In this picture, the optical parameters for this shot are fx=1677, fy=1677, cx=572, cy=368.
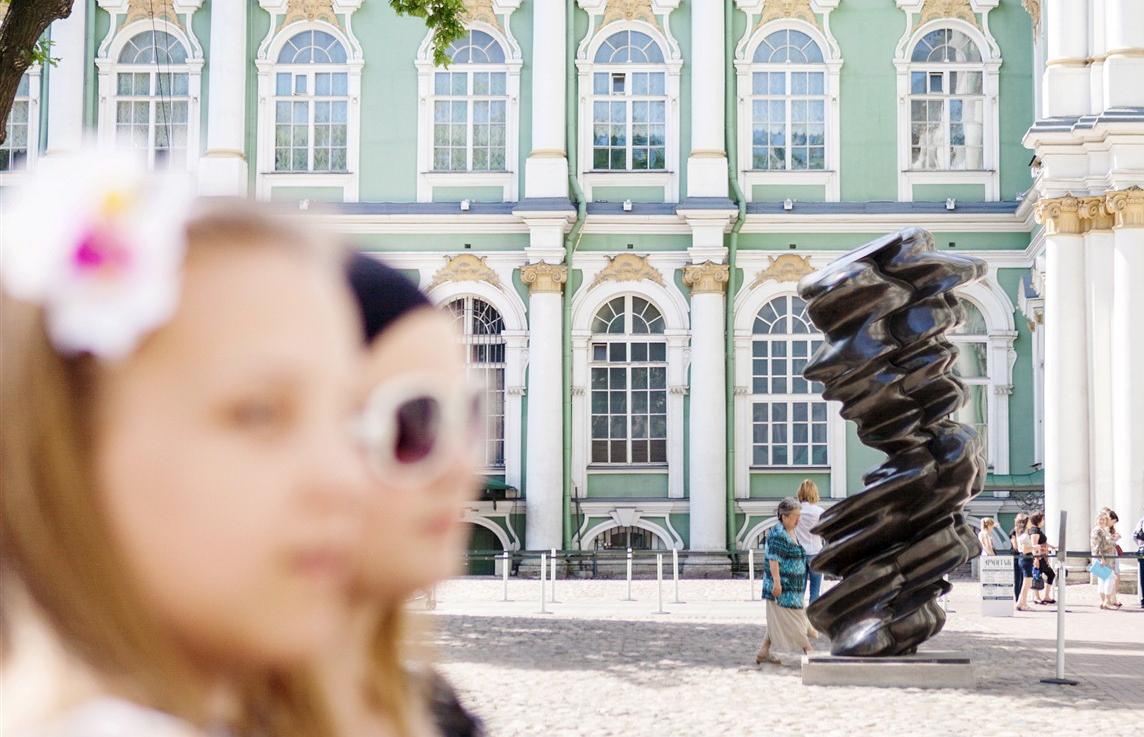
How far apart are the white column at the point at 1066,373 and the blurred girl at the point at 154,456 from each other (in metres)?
20.4

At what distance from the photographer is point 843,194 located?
944 inches

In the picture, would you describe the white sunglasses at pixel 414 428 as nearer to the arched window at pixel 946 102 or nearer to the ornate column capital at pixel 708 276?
the ornate column capital at pixel 708 276

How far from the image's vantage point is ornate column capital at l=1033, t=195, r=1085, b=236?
2045 cm

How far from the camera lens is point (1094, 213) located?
805 inches

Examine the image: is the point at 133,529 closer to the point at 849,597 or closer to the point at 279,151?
the point at 849,597

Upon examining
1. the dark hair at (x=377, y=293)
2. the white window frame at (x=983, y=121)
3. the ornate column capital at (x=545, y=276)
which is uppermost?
the white window frame at (x=983, y=121)

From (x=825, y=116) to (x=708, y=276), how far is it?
3029mm

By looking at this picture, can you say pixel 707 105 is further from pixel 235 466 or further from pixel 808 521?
pixel 235 466

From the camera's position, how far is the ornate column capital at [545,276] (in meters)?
23.4

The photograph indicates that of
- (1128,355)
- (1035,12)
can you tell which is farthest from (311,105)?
(1128,355)

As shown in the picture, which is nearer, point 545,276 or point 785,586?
point 785,586

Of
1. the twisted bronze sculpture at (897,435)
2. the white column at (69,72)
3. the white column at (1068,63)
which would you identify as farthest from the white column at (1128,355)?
the white column at (69,72)

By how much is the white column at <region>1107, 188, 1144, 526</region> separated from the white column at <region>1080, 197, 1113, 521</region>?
0.10 metres

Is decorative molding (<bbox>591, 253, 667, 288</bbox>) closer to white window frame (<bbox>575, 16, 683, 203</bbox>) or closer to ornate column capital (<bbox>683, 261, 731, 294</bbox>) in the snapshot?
ornate column capital (<bbox>683, 261, 731, 294</bbox>)
